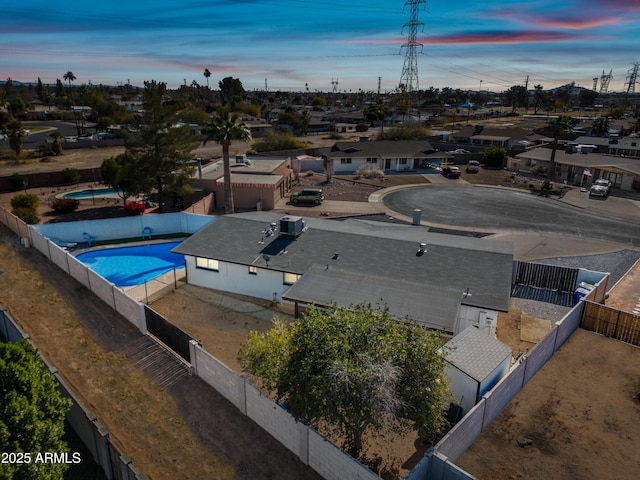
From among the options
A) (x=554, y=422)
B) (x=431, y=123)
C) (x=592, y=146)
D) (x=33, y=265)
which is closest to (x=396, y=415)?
(x=554, y=422)

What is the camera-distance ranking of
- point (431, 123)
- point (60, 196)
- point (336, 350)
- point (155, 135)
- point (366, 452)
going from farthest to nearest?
1. point (431, 123)
2. point (60, 196)
3. point (155, 135)
4. point (366, 452)
5. point (336, 350)

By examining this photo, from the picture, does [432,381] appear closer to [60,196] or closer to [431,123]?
[60,196]

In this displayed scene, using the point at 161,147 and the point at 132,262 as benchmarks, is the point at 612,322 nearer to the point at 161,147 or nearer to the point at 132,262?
the point at 132,262

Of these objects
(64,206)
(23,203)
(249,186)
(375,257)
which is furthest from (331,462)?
(64,206)

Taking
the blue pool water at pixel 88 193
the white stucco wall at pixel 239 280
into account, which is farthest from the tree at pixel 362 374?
the blue pool water at pixel 88 193

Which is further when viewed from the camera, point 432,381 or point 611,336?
point 611,336

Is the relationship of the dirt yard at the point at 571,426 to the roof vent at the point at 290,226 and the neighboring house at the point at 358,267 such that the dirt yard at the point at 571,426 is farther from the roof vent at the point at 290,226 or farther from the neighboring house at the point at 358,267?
the roof vent at the point at 290,226
